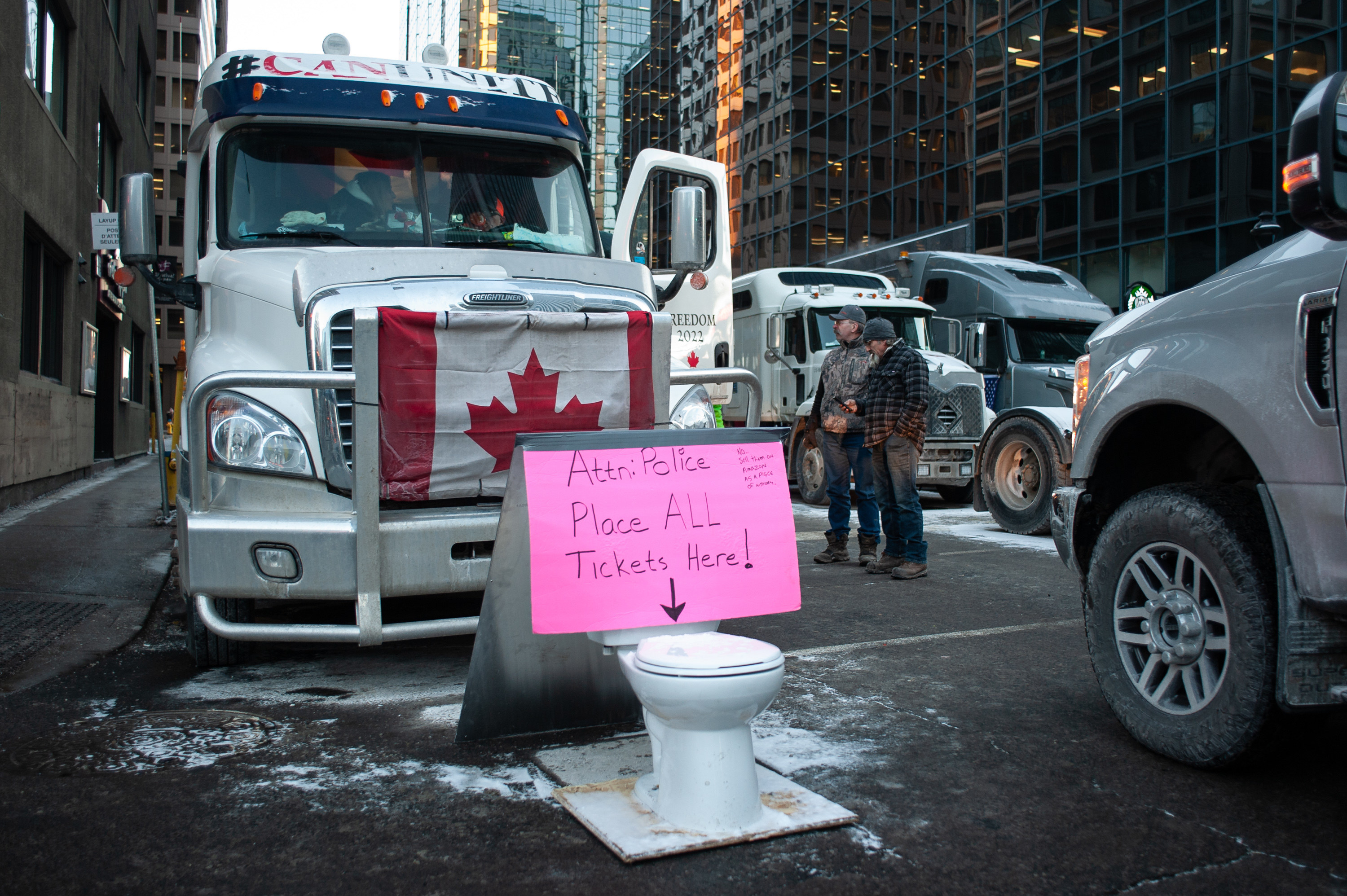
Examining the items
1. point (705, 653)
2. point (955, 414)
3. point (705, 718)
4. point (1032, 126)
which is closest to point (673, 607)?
point (705, 653)

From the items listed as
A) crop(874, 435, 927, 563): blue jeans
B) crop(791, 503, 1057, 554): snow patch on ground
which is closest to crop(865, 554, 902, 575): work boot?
crop(874, 435, 927, 563): blue jeans

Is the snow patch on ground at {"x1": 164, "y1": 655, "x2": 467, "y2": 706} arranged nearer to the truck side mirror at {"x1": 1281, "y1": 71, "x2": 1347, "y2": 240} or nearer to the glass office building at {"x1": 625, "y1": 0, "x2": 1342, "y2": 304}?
the truck side mirror at {"x1": 1281, "y1": 71, "x2": 1347, "y2": 240}

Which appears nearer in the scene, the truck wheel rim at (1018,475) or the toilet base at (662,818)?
the toilet base at (662,818)

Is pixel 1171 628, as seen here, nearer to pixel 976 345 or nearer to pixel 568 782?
pixel 568 782

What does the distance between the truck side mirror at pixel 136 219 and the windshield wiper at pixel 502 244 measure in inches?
64.5

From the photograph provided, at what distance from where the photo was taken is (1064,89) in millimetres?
26188

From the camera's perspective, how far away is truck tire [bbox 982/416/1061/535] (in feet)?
32.3

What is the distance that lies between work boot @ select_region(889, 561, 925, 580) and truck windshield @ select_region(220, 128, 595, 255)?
10.4 ft

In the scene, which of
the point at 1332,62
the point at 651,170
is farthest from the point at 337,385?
the point at 1332,62

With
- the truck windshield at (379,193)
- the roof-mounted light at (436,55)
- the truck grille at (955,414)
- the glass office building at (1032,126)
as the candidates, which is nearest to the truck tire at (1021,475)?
the truck grille at (955,414)

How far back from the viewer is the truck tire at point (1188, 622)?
3.05 metres

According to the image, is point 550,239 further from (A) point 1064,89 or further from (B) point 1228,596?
(A) point 1064,89

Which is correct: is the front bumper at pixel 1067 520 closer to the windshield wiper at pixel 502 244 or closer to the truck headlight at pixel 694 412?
the truck headlight at pixel 694 412

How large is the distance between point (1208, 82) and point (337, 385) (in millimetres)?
23218
